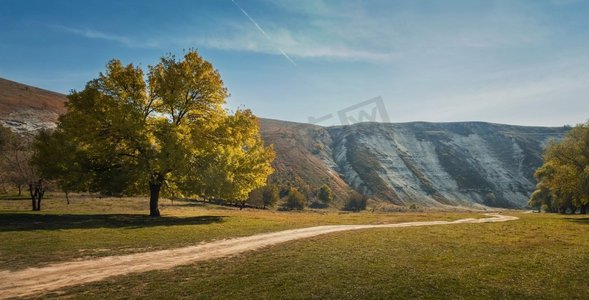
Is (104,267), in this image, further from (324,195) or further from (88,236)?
(324,195)

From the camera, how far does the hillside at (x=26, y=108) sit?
142 meters

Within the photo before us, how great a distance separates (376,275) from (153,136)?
3241cm

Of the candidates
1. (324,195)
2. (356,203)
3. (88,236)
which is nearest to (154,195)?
(88,236)

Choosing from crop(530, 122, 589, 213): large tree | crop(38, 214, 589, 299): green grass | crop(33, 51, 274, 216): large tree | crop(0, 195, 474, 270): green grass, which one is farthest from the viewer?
crop(530, 122, 589, 213): large tree

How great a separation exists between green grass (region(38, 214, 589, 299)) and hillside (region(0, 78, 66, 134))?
149647 mm

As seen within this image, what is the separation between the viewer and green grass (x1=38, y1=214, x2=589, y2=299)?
15898 mm

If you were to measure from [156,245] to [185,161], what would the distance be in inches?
628

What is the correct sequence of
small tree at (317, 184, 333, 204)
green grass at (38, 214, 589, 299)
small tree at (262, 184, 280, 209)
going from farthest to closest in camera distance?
small tree at (317, 184, 333, 204) < small tree at (262, 184, 280, 209) < green grass at (38, 214, 589, 299)

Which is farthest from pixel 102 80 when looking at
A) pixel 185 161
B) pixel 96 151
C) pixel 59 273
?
pixel 59 273

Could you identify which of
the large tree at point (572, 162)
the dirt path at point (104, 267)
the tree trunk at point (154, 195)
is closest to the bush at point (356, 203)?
the large tree at point (572, 162)

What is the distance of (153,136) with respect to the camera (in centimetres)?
4250

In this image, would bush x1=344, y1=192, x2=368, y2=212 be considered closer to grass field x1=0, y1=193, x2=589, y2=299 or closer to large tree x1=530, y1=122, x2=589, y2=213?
large tree x1=530, y1=122, x2=589, y2=213

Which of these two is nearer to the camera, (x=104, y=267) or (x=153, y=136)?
(x=104, y=267)

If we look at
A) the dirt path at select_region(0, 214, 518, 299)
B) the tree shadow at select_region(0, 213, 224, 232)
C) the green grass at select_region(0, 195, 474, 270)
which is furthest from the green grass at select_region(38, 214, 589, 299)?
the tree shadow at select_region(0, 213, 224, 232)
